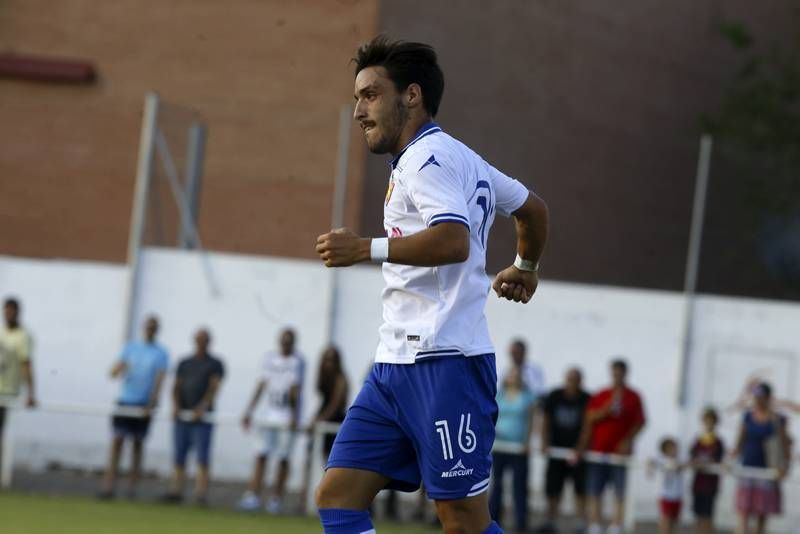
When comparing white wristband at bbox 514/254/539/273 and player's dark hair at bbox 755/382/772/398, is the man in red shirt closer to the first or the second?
player's dark hair at bbox 755/382/772/398

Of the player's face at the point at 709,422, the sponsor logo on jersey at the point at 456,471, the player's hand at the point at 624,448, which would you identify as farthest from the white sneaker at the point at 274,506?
the sponsor logo on jersey at the point at 456,471

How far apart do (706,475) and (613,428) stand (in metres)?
0.97

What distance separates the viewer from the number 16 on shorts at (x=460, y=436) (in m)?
5.59

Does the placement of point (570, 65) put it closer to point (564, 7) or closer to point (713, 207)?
point (564, 7)

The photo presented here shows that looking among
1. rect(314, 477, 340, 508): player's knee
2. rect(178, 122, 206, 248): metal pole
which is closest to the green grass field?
rect(178, 122, 206, 248): metal pole

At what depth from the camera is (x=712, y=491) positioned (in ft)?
48.8

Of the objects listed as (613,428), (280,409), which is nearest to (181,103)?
(280,409)

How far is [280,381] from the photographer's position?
15.9m

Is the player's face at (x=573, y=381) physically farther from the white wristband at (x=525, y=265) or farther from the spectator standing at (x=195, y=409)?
the white wristband at (x=525, y=265)

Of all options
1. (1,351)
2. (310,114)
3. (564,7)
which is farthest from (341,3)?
(1,351)

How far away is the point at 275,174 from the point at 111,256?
2536mm

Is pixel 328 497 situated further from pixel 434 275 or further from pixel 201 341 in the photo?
pixel 201 341

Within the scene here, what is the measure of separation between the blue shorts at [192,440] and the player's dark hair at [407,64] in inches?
405

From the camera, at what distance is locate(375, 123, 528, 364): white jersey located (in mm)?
5438
